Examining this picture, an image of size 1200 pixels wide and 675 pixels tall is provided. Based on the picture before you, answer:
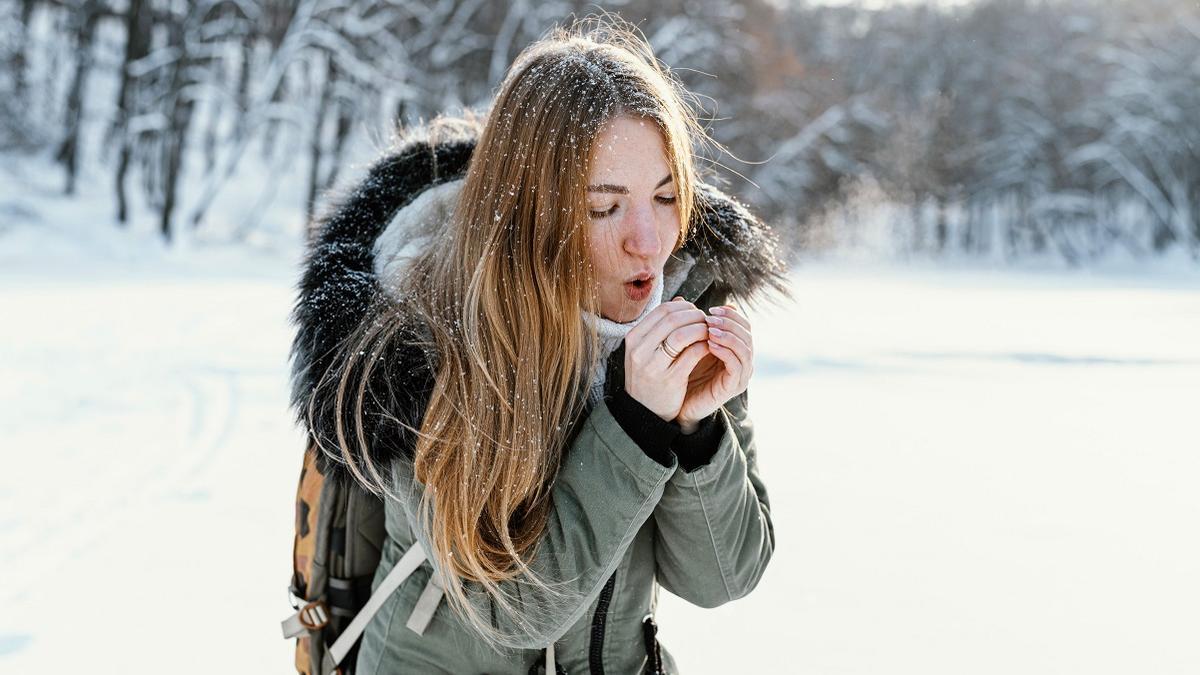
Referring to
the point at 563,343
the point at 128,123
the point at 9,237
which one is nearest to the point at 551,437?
the point at 563,343

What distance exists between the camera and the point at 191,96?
2198cm

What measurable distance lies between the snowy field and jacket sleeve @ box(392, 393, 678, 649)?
76 centimetres

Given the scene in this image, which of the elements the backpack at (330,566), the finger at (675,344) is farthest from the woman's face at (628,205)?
the backpack at (330,566)

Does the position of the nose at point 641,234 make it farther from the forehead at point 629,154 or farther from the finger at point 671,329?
the finger at point 671,329

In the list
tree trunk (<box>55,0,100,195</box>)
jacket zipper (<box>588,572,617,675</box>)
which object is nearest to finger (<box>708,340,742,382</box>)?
jacket zipper (<box>588,572,617,675</box>)

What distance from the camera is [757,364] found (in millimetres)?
8766

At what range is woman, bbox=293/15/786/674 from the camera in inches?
60.3

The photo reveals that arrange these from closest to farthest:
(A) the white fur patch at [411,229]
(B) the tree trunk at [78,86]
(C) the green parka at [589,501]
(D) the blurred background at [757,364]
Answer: (C) the green parka at [589,501], (A) the white fur patch at [411,229], (D) the blurred background at [757,364], (B) the tree trunk at [78,86]

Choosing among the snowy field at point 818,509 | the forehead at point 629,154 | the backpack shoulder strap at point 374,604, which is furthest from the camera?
the snowy field at point 818,509

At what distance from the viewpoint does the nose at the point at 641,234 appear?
5.57ft

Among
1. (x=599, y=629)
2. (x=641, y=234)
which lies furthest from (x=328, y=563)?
(x=641, y=234)

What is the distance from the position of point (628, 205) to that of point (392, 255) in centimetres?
55

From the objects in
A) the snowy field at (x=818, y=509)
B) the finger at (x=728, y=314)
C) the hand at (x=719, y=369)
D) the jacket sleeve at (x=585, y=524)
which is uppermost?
the finger at (x=728, y=314)

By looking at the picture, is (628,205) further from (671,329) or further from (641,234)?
(671,329)
